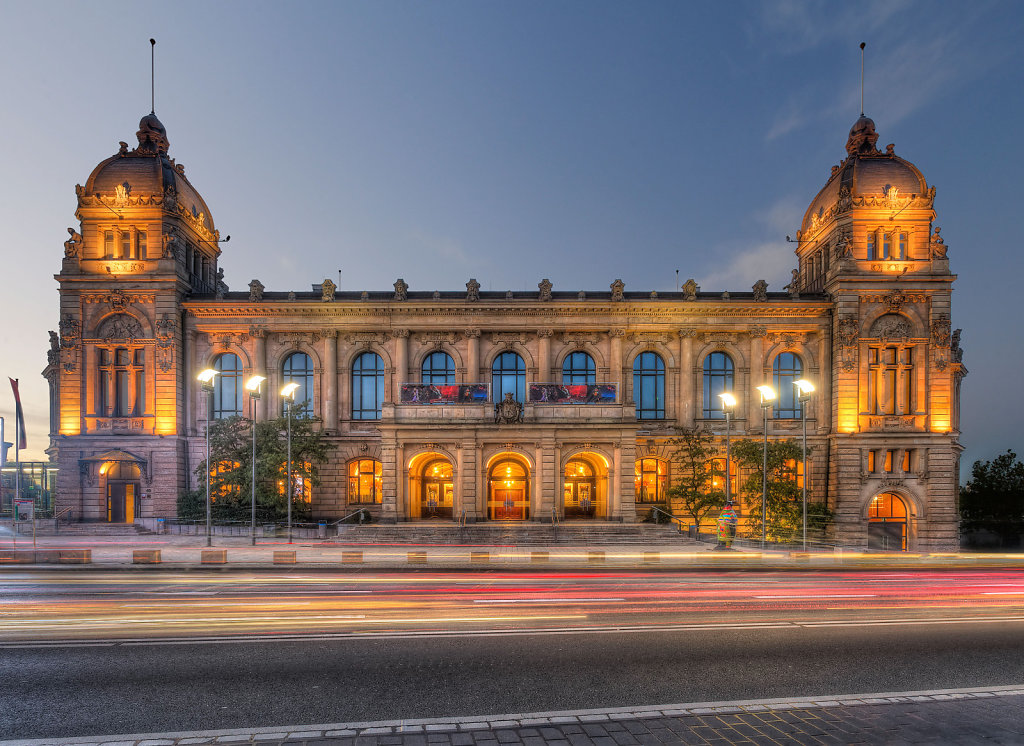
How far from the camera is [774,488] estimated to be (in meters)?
36.8

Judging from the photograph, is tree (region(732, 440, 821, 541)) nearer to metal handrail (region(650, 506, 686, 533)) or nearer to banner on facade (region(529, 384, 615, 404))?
metal handrail (region(650, 506, 686, 533))

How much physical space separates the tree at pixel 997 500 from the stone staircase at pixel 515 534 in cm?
3241

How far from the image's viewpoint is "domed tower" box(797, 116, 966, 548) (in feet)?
129

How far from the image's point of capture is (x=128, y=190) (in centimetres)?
4025

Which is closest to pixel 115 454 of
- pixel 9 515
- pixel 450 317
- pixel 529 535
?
pixel 9 515

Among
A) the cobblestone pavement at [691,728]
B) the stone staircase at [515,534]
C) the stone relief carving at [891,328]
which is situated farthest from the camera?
the stone relief carving at [891,328]

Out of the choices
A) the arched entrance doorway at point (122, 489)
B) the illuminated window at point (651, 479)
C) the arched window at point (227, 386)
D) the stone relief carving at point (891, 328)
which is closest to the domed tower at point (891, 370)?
the stone relief carving at point (891, 328)

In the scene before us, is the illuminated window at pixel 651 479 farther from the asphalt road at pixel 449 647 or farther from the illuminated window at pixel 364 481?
the asphalt road at pixel 449 647

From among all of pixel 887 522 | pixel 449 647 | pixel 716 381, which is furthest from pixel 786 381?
A: pixel 449 647

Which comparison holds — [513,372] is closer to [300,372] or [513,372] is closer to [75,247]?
[300,372]

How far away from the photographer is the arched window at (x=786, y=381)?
4253 cm

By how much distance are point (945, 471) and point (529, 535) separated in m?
29.4

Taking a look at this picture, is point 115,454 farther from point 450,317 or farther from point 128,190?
point 450,317

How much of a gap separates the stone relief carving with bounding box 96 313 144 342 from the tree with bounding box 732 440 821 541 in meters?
42.9
